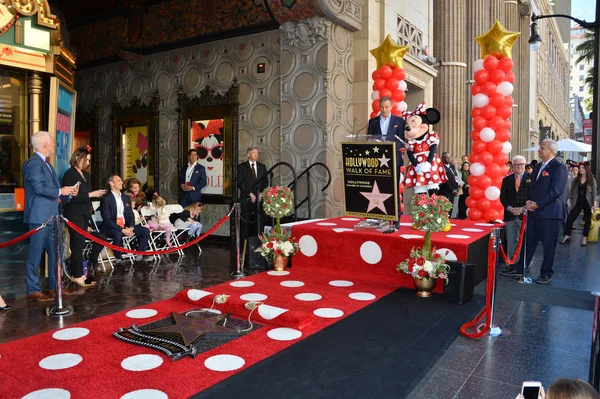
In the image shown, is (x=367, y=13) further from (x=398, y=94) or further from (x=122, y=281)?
(x=122, y=281)

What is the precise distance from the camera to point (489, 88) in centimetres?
727

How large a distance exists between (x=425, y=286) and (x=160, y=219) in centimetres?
437

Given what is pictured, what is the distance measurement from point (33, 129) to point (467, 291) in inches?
202

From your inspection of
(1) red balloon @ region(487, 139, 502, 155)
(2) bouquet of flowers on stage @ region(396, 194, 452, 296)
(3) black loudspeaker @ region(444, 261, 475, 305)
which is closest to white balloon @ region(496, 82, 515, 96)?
(1) red balloon @ region(487, 139, 502, 155)

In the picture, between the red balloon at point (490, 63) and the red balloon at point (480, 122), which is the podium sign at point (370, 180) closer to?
the red balloon at point (480, 122)

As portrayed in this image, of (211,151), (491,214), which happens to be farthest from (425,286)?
(211,151)

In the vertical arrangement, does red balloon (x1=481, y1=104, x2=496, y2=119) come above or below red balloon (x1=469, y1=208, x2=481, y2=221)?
above

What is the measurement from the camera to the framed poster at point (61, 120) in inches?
227

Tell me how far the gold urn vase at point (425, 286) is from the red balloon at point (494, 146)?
3.10 m

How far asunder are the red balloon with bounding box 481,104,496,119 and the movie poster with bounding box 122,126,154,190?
6884 millimetres

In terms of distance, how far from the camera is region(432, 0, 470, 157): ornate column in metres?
13.9

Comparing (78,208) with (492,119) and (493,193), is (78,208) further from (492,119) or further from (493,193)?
(492,119)

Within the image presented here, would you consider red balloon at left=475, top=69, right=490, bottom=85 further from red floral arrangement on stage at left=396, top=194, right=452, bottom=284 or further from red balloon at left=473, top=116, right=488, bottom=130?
red floral arrangement on stage at left=396, top=194, right=452, bottom=284

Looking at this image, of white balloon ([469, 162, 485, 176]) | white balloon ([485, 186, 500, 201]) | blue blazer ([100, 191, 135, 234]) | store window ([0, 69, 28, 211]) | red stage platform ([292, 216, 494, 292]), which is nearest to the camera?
red stage platform ([292, 216, 494, 292])
